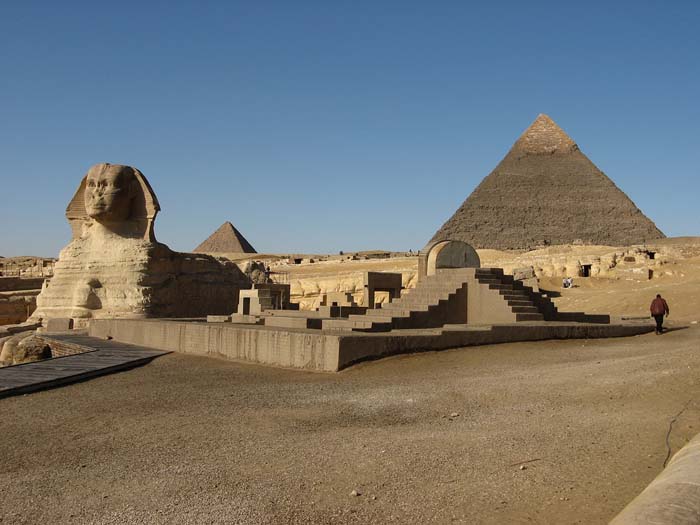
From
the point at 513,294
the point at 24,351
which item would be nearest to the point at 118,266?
the point at 24,351

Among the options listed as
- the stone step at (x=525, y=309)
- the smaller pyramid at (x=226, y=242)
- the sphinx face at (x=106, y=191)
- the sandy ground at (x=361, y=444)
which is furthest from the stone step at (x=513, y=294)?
the smaller pyramid at (x=226, y=242)

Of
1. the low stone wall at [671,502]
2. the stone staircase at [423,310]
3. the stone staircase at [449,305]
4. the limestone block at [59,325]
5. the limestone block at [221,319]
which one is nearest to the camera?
the low stone wall at [671,502]

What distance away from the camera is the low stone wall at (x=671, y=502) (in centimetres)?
249

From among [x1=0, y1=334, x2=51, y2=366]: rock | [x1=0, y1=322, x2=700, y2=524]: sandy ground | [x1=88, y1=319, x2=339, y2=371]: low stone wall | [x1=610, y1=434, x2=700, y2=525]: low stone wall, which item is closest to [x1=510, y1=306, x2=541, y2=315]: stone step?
[x1=0, y1=322, x2=700, y2=524]: sandy ground

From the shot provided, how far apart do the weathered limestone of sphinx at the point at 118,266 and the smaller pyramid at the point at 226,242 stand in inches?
2412

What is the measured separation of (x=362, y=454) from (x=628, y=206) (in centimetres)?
15496

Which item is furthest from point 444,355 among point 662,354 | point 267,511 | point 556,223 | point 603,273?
point 556,223

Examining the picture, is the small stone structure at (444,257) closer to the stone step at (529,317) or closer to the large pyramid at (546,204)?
the stone step at (529,317)

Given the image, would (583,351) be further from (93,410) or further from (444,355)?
(93,410)

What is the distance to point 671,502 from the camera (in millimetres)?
2635

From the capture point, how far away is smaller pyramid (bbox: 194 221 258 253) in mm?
81938

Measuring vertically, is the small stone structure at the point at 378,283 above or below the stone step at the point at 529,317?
above

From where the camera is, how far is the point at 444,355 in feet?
28.1

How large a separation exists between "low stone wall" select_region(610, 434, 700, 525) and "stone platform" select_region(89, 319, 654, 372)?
5209 mm
